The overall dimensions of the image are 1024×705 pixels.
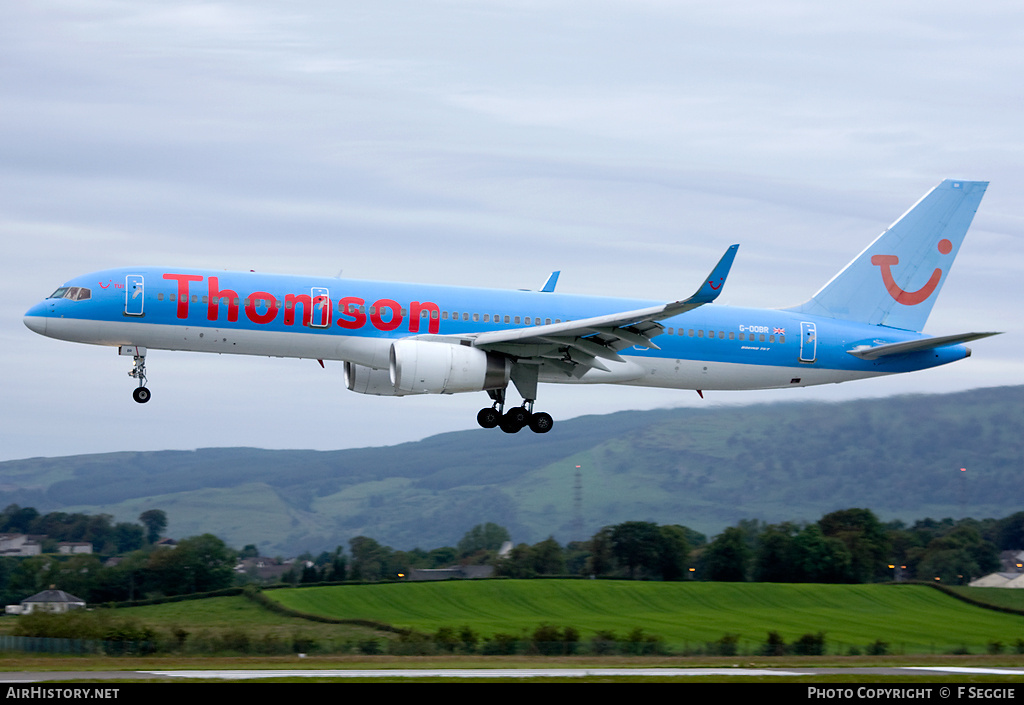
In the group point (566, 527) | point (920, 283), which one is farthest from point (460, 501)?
Result: point (920, 283)

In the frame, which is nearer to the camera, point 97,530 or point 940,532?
point 940,532

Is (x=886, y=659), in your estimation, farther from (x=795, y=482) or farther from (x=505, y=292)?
(x=795, y=482)

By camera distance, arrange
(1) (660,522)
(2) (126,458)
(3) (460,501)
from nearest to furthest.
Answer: (1) (660,522), (3) (460,501), (2) (126,458)

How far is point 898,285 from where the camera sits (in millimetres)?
45938

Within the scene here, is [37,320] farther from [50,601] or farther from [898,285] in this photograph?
[898,285]

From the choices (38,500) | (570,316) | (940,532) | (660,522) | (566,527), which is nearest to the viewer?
(570,316)

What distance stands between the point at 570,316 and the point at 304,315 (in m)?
8.65

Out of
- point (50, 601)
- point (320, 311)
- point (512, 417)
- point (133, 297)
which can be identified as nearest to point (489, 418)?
point (512, 417)

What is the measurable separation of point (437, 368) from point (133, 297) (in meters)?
9.43

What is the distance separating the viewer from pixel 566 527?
284 feet

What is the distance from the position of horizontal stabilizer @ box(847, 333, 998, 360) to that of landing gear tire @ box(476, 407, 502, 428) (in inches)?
524

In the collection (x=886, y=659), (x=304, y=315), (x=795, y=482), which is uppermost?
(x=304, y=315)

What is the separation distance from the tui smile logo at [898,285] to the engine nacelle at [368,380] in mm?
19316

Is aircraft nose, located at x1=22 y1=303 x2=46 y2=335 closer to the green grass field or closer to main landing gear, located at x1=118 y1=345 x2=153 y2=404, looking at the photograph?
main landing gear, located at x1=118 y1=345 x2=153 y2=404
